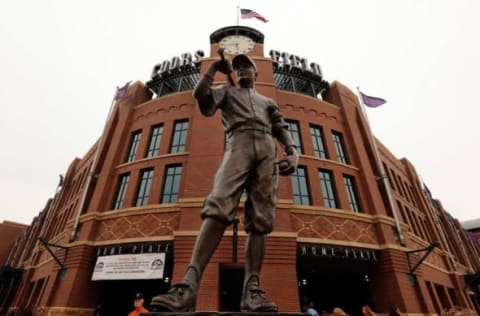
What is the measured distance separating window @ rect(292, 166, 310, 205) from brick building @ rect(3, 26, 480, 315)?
60 millimetres

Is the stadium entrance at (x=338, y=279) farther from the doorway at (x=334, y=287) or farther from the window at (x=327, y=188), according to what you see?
the window at (x=327, y=188)

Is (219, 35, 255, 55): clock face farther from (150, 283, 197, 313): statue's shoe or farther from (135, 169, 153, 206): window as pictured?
(150, 283, 197, 313): statue's shoe

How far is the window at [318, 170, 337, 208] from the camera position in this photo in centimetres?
1455

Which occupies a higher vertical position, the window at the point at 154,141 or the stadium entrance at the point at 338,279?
the window at the point at 154,141

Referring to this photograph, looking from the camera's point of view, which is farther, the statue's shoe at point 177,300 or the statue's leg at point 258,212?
the statue's leg at point 258,212

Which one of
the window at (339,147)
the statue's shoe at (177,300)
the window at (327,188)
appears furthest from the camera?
the window at (339,147)

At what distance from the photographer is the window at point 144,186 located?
14.4 meters

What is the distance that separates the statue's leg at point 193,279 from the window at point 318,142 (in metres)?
13.8

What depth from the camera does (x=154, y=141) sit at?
650 inches

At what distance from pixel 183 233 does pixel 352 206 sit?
9236 mm

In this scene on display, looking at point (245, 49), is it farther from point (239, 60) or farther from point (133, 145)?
point (239, 60)

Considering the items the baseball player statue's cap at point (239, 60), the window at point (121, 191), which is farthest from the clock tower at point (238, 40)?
the baseball player statue's cap at point (239, 60)

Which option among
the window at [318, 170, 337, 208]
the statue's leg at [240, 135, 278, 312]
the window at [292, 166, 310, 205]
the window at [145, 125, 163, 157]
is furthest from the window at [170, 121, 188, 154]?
the statue's leg at [240, 135, 278, 312]

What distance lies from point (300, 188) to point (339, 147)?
4766mm
